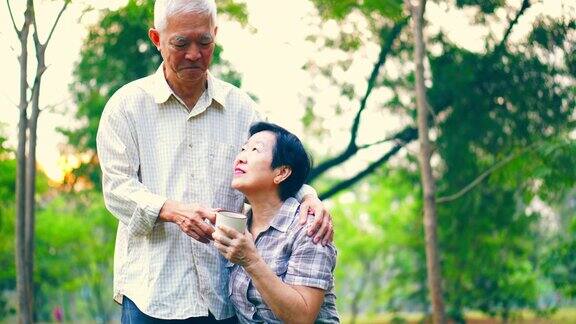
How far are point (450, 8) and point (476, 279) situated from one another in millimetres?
7458

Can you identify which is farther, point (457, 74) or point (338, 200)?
point (338, 200)

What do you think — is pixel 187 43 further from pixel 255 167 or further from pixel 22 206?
pixel 22 206

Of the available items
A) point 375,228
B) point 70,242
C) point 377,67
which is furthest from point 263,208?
point 375,228

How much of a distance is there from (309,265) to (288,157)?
440mm

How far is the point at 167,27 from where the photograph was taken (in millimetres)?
2955

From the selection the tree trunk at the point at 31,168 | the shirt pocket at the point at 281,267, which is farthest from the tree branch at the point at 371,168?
the shirt pocket at the point at 281,267

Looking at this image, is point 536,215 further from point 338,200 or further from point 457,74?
point 338,200

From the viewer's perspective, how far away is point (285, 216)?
3.02 m

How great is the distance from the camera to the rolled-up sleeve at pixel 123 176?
286 cm

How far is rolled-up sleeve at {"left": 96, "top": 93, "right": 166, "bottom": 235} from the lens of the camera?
2859 mm

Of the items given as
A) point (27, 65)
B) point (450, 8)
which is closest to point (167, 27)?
point (27, 65)

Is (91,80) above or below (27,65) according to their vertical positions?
above

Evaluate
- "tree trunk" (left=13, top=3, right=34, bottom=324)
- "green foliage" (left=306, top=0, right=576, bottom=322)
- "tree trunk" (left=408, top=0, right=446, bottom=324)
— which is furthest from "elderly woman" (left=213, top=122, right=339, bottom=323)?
"green foliage" (left=306, top=0, right=576, bottom=322)

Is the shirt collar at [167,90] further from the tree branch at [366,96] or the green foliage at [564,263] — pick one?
the green foliage at [564,263]
